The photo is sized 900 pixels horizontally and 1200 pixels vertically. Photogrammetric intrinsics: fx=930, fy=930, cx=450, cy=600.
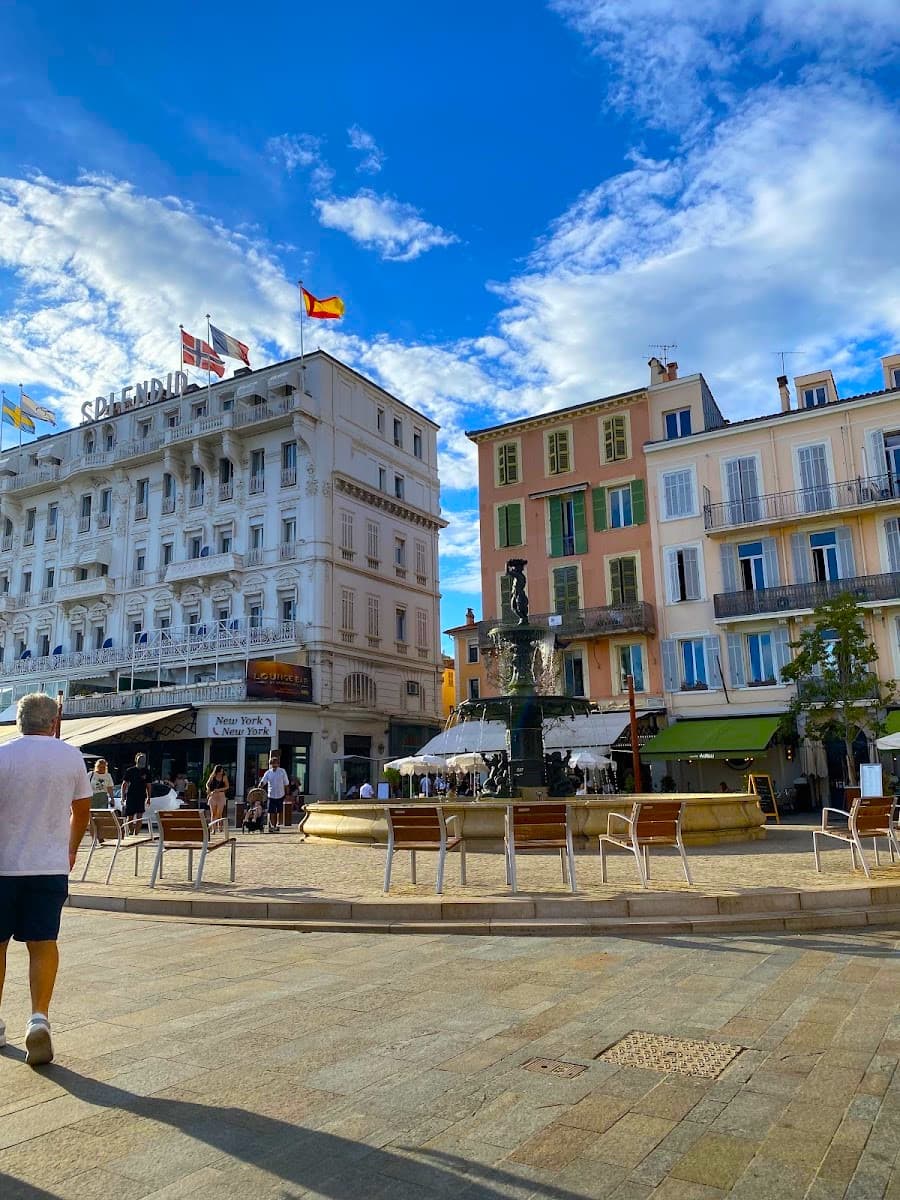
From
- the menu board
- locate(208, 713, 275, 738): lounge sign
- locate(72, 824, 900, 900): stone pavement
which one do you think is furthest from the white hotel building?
locate(72, 824, 900, 900): stone pavement

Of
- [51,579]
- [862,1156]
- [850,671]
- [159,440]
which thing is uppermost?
[159,440]

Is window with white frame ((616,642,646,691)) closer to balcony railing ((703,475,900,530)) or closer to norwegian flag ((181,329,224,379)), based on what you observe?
balcony railing ((703,475,900,530))

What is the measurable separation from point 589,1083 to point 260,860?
11433 mm

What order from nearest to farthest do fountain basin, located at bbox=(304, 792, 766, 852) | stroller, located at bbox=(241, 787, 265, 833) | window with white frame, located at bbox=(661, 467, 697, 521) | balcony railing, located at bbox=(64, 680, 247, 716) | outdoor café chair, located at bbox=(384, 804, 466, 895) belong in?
outdoor café chair, located at bbox=(384, 804, 466, 895)
fountain basin, located at bbox=(304, 792, 766, 852)
stroller, located at bbox=(241, 787, 265, 833)
window with white frame, located at bbox=(661, 467, 697, 521)
balcony railing, located at bbox=(64, 680, 247, 716)

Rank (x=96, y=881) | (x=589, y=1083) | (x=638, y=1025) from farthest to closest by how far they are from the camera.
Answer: (x=96, y=881) < (x=638, y=1025) < (x=589, y=1083)

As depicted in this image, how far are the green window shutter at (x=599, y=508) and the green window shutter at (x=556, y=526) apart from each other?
1.54m

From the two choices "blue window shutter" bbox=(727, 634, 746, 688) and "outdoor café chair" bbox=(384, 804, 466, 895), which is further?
"blue window shutter" bbox=(727, 634, 746, 688)

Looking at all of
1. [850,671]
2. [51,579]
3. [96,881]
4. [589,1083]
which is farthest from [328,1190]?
[51,579]

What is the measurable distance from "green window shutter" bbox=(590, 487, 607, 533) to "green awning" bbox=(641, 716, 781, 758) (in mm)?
8486

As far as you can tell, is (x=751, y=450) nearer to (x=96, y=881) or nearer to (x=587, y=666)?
(x=587, y=666)

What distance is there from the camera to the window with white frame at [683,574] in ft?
107

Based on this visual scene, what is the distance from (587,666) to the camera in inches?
1344

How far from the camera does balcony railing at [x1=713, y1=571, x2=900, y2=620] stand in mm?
29203

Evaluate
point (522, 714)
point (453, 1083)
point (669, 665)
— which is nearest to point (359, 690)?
point (669, 665)
